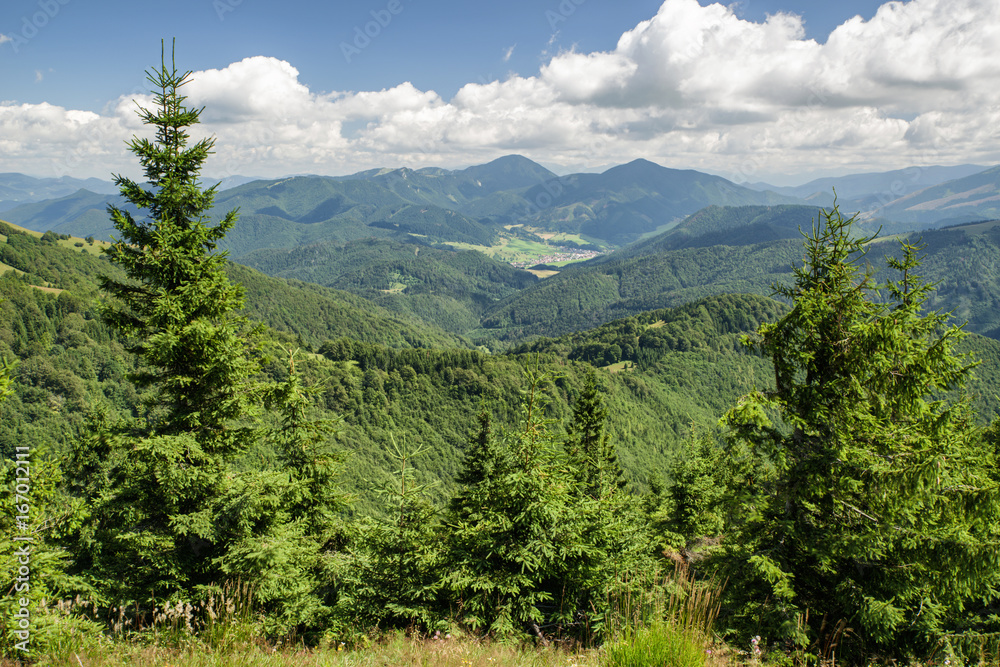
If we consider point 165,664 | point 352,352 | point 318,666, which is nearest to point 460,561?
point 318,666

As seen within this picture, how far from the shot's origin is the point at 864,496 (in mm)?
9602

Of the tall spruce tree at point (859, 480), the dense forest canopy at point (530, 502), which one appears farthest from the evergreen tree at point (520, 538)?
the tall spruce tree at point (859, 480)

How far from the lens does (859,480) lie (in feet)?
30.6

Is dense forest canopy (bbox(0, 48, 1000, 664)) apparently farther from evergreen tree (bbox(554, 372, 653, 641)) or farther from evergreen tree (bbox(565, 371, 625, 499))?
evergreen tree (bbox(565, 371, 625, 499))

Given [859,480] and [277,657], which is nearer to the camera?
[277,657]

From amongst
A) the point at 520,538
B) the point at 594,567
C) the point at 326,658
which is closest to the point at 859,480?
the point at 594,567

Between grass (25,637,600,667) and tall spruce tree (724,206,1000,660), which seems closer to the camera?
grass (25,637,600,667)

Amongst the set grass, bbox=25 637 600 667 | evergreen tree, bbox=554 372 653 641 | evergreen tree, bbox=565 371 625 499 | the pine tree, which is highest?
the pine tree

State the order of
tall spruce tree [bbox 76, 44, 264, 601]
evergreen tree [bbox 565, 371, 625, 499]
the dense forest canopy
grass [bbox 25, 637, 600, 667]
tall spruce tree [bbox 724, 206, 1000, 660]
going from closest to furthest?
grass [bbox 25, 637, 600, 667]
tall spruce tree [bbox 724, 206, 1000, 660]
the dense forest canopy
tall spruce tree [bbox 76, 44, 264, 601]
evergreen tree [bbox 565, 371, 625, 499]

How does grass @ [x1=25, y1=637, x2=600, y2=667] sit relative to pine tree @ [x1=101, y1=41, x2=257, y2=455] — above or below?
below

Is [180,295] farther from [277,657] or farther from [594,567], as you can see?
[594,567]

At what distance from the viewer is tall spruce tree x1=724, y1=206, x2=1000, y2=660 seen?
28.9ft

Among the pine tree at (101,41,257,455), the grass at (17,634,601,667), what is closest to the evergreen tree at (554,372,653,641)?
the grass at (17,634,601,667)

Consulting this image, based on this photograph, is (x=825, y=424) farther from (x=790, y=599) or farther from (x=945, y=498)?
(x=790, y=599)
